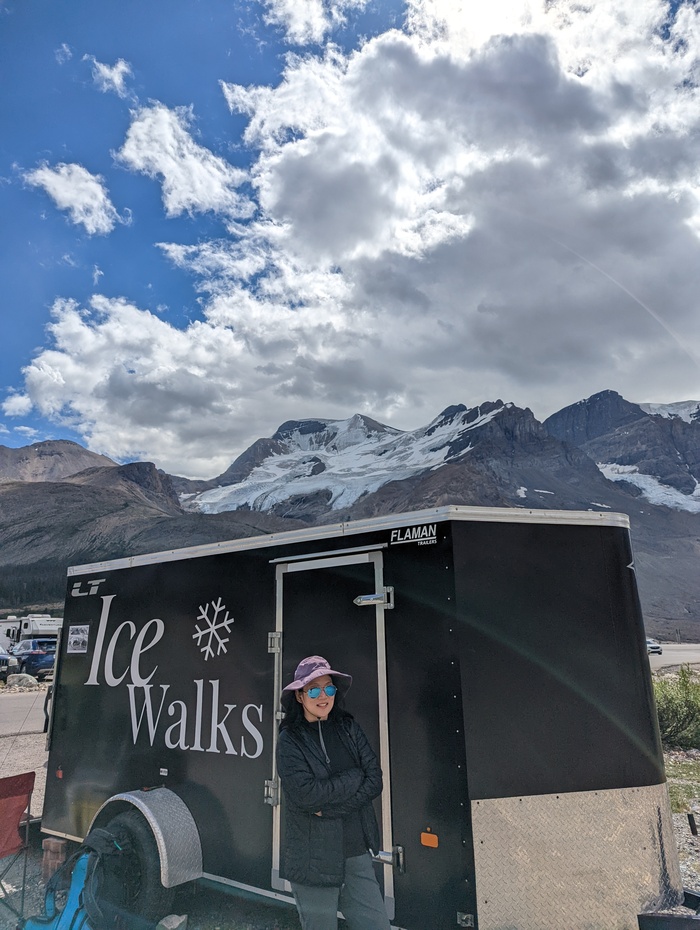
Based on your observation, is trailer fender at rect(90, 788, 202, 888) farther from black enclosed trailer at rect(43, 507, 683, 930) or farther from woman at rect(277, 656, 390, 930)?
woman at rect(277, 656, 390, 930)

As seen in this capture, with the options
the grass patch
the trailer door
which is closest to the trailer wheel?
Result: the trailer door

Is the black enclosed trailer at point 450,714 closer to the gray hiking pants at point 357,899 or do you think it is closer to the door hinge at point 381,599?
the door hinge at point 381,599

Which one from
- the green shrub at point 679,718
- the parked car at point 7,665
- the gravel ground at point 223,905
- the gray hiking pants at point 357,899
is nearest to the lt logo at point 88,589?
the gravel ground at point 223,905

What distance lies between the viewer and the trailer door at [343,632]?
4.04m

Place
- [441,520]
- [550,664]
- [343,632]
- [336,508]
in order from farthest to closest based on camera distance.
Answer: [336,508] < [343,632] < [441,520] < [550,664]

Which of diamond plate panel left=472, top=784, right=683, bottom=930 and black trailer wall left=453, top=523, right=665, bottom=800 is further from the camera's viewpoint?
black trailer wall left=453, top=523, right=665, bottom=800

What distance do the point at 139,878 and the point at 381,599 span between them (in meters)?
2.75

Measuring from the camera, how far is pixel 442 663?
3.86 meters

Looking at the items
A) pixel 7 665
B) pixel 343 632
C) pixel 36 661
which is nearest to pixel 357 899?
pixel 343 632

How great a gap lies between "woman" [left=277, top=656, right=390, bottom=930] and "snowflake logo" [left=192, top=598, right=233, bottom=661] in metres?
1.43

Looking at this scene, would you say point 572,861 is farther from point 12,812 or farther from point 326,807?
point 12,812

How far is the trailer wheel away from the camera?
4.34 metres

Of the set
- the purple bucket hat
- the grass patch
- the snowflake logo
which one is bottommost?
the grass patch

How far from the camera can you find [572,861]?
3.70 m
